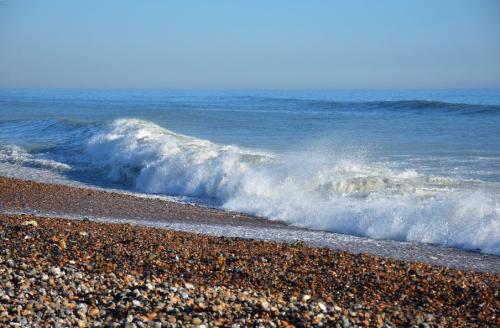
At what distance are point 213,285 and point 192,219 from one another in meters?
5.82

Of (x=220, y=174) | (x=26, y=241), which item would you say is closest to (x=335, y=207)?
(x=220, y=174)

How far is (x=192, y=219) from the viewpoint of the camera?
12398 millimetres

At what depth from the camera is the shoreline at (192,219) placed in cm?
980

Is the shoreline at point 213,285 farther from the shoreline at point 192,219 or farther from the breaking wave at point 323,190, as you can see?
the breaking wave at point 323,190

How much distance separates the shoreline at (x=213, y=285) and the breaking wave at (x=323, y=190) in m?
2.91

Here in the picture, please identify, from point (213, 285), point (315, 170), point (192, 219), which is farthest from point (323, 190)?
point (213, 285)

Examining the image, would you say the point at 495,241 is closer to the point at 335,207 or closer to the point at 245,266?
the point at 335,207

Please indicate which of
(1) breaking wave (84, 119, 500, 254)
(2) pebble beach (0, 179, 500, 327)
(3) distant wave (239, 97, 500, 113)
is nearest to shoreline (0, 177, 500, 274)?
(1) breaking wave (84, 119, 500, 254)

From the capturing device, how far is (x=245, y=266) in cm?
741

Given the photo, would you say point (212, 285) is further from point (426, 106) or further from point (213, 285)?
point (426, 106)

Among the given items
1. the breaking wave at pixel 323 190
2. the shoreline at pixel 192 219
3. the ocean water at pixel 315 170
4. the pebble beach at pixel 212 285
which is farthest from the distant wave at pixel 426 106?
the pebble beach at pixel 212 285

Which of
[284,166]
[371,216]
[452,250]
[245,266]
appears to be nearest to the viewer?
[245,266]

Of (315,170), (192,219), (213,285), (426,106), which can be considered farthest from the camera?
(426,106)

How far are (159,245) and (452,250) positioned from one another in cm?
464
